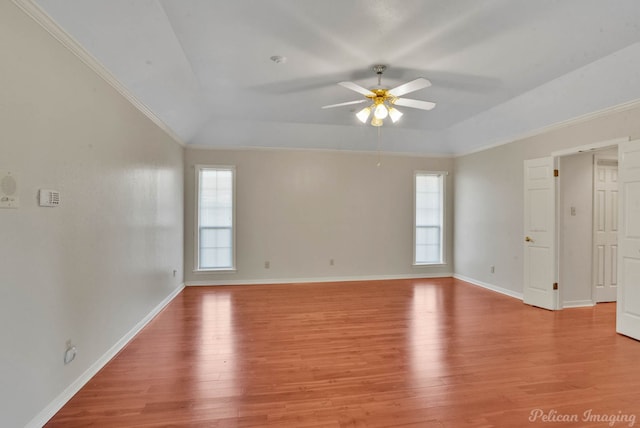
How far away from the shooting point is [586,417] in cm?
193

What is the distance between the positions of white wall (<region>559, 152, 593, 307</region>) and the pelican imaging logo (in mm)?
2657

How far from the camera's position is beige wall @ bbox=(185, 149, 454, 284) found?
5.56 metres

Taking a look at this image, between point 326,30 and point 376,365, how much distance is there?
9.70 feet

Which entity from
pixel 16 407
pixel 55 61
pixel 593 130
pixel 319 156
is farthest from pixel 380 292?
pixel 55 61

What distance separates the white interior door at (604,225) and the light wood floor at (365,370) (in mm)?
503

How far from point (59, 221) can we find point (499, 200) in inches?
226

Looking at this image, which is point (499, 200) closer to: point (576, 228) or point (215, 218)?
point (576, 228)

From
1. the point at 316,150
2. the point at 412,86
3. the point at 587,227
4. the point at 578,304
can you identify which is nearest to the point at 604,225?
the point at 587,227

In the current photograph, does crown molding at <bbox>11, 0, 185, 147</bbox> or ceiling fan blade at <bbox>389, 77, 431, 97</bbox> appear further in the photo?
ceiling fan blade at <bbox>389, 77, 431, 97</bbox>

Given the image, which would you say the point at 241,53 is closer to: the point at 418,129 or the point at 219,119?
the point at 219,119

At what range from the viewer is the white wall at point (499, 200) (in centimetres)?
383

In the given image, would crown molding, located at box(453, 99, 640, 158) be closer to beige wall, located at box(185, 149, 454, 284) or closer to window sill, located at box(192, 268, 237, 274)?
beige wall, located at box(185, 149, 454, 284)

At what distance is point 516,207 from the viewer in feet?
15.5

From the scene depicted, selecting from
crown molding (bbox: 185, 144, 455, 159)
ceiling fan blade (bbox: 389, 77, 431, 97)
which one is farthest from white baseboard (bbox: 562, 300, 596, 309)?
ceiling fan blade (bbox: 389, 77, 431, 97)
